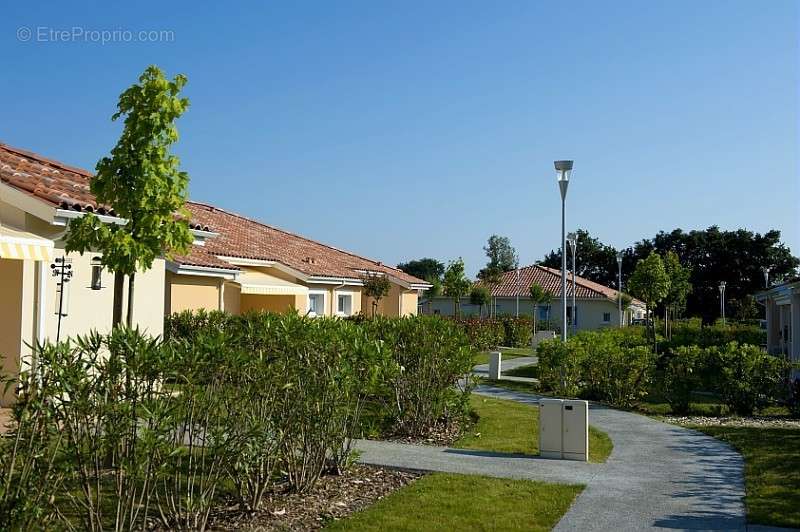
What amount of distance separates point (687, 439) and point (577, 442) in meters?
3.11

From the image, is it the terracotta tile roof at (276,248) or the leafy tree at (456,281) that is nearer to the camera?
the terracotta tile roof at (276,248)

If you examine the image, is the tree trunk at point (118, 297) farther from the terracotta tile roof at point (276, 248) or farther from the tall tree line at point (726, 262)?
the tall tree line at point (726, 262)

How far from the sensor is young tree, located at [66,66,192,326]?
11.0 metres

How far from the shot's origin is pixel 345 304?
32.9m

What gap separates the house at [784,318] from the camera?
2519 centimetres

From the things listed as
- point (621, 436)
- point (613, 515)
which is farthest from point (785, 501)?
point (621, 436)

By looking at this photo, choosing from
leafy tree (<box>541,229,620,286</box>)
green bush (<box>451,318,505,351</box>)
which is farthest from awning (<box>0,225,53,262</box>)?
leafy tree (<box>541,229,620,286</box>)

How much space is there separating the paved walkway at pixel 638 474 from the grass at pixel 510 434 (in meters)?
0.27

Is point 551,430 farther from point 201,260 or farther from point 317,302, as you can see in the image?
point 317,302

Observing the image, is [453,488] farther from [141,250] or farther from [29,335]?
[29,335]

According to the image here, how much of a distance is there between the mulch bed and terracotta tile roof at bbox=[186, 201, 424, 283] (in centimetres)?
1611

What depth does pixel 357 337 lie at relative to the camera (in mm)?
9500

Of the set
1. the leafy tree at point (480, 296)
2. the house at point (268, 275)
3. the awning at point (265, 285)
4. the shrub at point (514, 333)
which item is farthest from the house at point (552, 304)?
the awning at point (265, 285)

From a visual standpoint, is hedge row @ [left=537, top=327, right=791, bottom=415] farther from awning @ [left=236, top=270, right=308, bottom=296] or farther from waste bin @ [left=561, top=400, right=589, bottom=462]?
awning @ [left=236, top=270, right=308, bottom=296]
